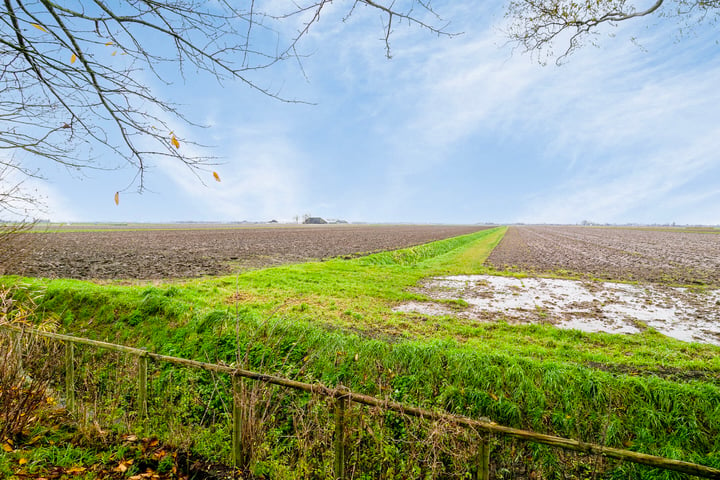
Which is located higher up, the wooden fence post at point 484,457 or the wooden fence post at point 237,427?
the wooden fence post at point 484,457

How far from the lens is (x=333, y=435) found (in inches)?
189

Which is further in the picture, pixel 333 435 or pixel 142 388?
pixel 142 388

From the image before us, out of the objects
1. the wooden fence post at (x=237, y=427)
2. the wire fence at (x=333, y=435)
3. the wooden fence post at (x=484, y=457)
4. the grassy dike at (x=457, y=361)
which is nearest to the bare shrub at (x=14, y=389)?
the wire fence at (x=333, y=435)

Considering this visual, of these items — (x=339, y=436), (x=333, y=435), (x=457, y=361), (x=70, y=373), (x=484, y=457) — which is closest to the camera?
(x=484, y=457)

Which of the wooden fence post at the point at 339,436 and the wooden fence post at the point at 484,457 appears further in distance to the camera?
the wooden fence post at the point at 339,436

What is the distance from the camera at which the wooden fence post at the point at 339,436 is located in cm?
389

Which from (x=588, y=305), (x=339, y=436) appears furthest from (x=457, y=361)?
(x=588, y=305)

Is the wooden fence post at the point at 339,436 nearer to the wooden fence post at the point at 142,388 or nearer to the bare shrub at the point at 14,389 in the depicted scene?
the wooden fence post at the point at 142,388

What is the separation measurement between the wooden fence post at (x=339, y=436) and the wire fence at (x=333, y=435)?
0.01 metres

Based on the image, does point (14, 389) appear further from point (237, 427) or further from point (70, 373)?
point (237, 427)

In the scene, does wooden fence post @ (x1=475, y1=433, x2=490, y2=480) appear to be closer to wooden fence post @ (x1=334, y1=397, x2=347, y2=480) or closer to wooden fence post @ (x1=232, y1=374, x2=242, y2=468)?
Answer: wooden fence post @ (x1=334, y1=397, x2=347, y2=480)

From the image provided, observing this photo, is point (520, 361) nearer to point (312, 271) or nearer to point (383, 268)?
point (312, 271)

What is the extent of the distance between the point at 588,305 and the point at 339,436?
1065 cm

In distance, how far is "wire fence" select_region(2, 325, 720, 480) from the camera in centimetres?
368
